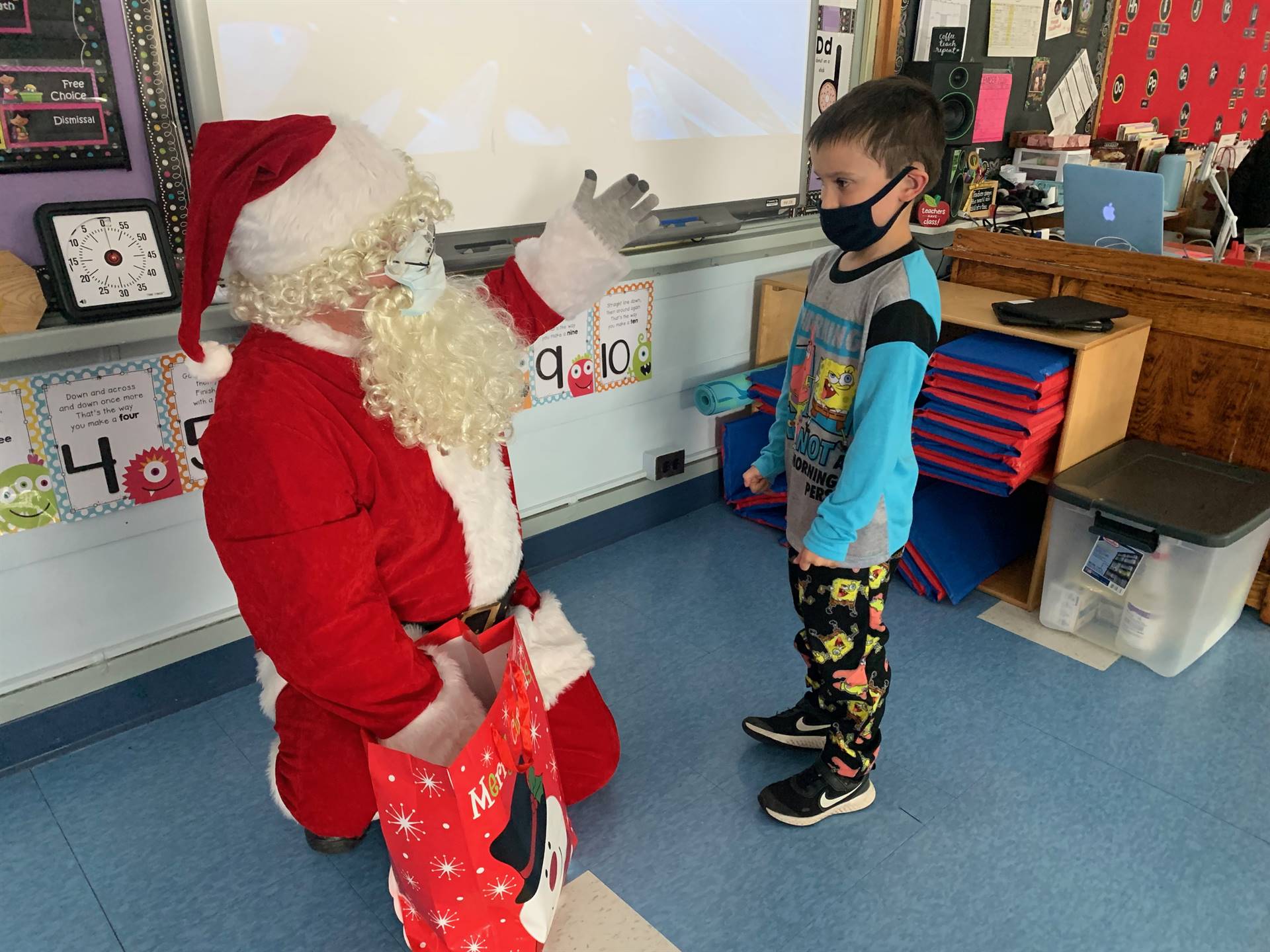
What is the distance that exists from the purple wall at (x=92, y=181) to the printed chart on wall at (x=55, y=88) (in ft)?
0.04

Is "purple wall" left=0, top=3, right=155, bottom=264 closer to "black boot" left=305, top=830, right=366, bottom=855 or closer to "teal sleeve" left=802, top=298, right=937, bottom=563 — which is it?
"black boot" left=305, top=830, right=366, bottom=855

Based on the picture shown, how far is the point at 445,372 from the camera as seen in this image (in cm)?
121

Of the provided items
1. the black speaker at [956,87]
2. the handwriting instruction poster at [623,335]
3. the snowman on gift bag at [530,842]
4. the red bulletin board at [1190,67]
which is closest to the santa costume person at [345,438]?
the snowman on gift bag at [530,842]

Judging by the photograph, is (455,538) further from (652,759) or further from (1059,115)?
(1059,115)

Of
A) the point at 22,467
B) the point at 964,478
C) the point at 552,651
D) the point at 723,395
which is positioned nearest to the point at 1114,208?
the point at 964,478

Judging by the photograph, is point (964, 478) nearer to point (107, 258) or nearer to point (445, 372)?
point (445, 372)

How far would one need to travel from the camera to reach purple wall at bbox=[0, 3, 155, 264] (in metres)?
1.40

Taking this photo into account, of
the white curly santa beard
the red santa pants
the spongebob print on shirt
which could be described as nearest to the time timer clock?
the white curly santa beard

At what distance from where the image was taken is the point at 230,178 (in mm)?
1037

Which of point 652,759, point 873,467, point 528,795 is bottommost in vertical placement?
point 652,759

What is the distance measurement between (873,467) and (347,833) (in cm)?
101

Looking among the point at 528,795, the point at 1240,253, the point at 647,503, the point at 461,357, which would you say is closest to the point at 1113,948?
the point at 528,795

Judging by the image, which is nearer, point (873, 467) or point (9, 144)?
point (873, 467)

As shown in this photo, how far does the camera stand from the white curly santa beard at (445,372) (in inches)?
46.0
